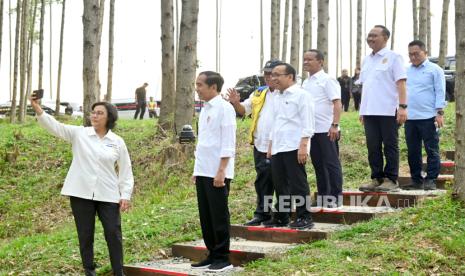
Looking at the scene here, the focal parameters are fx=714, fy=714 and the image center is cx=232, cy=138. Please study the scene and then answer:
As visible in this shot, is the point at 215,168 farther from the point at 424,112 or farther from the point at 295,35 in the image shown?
the point at 295,35

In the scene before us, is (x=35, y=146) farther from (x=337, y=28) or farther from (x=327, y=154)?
(x=337, y=28)

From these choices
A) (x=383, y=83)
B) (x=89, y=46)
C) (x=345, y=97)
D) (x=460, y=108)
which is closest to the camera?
(x=460, y=108)

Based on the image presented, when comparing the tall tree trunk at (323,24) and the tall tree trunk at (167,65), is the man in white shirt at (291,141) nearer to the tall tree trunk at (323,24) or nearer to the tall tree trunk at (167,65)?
the tall tree trunk at (167,65)

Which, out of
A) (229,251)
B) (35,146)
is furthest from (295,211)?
(35,146)

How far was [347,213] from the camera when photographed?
7.84 m

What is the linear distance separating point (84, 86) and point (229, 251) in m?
8.26

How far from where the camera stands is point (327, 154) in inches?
313

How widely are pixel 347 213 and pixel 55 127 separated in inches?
129

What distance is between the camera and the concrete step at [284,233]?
286 inches

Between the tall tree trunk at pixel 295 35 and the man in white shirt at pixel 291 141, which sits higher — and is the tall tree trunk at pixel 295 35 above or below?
above

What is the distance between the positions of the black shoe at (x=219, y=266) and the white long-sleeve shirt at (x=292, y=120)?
1.32 metres

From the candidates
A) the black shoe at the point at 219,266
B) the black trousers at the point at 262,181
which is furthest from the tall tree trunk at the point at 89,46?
the black shoe at the point at 219,266

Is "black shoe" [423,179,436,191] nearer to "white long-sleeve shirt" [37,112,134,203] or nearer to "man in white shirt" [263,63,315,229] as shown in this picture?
"man in white shirt" [263,63,315,229]

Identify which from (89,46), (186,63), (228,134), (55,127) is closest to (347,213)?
(228,134)
